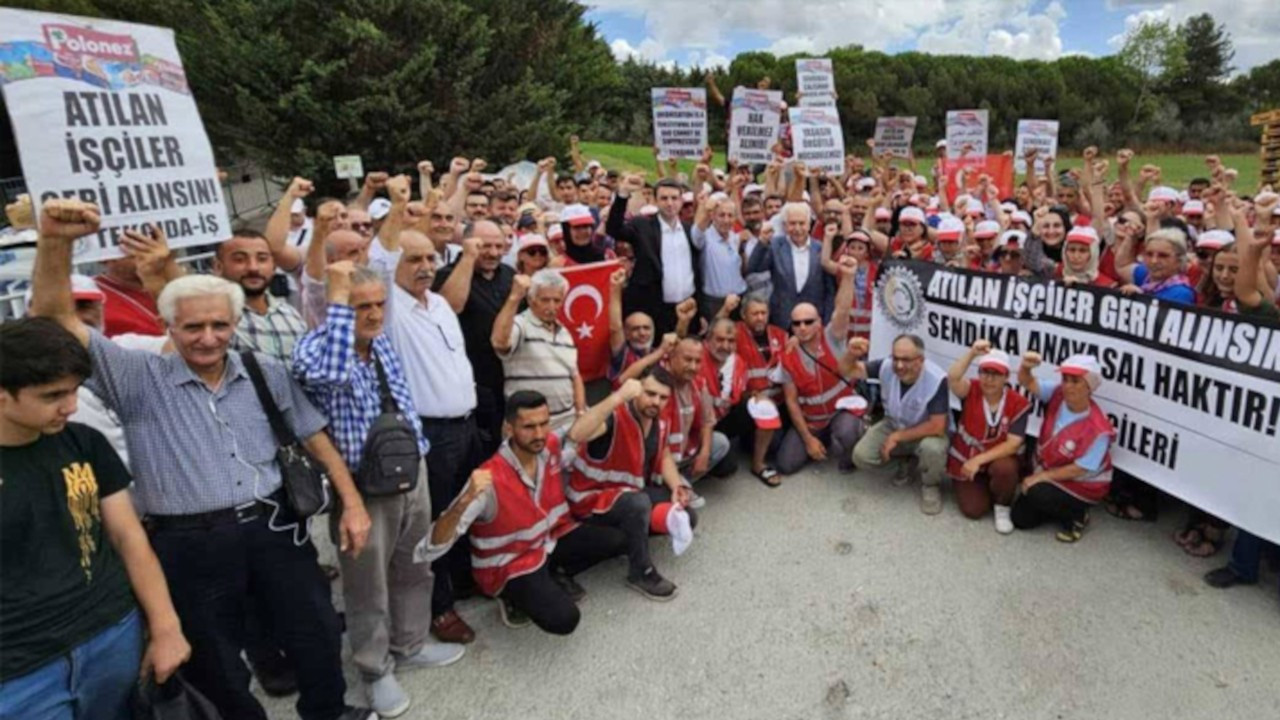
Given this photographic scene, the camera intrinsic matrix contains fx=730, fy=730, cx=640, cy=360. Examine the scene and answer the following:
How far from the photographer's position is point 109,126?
3.05 m

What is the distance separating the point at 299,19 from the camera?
52.1ft

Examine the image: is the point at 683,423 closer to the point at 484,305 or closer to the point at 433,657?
the point at 484,305

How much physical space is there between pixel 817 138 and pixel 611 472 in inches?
221

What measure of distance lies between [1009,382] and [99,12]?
26844 mm

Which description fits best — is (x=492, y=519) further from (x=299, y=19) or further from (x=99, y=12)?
(x=99, y=12)

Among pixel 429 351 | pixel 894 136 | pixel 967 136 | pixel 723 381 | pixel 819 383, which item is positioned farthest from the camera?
pixel 894 136

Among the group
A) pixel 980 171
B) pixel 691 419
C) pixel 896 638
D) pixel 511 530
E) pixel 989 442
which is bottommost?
pixel 896 638

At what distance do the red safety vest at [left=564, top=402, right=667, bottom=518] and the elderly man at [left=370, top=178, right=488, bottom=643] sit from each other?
2.45 ft

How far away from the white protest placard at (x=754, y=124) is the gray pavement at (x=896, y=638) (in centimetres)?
556

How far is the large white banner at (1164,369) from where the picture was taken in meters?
4.20

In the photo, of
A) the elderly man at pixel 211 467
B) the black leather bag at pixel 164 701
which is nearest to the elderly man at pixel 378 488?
the elderly man at pixel 211 467

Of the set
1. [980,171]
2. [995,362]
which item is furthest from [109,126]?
[980,171]

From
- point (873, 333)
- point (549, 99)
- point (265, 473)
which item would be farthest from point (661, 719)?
point (549, 99)

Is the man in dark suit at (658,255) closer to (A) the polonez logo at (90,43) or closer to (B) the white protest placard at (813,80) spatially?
(B) the white protest placard at (813,80)
